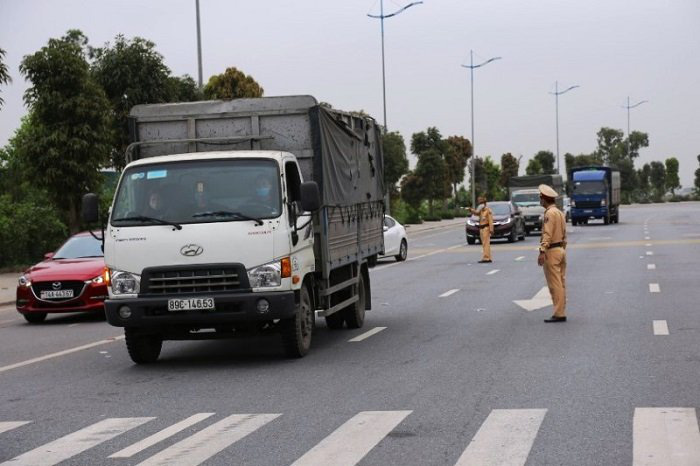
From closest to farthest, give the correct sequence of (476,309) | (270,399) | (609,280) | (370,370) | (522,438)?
(522,438)
(270,399)
(370,370)
(476,309)
(609,280)

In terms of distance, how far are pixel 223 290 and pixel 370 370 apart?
5.31 ft

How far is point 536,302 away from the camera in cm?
1814

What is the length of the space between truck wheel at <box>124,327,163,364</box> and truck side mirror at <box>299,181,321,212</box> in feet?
7.22

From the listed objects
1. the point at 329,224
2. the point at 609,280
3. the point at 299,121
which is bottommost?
the point at 609,280

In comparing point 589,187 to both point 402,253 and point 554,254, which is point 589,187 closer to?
point 402,253

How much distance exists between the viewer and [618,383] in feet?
32.0

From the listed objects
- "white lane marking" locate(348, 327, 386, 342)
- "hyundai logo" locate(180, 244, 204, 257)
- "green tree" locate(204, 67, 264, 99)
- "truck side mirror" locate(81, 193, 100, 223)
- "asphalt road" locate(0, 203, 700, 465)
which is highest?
"green tree" locate(204, 67, 264, 99)

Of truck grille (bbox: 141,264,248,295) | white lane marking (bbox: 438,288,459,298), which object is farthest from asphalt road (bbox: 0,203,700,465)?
white lane marking (bbox: 438,288,459,298)

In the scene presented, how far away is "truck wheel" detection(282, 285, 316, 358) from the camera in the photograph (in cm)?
1180

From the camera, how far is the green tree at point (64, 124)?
97.2ft

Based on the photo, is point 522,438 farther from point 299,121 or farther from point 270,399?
point 299,121

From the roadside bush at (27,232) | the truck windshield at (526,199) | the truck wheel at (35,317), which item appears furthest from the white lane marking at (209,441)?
the truck windshield at (526,199)

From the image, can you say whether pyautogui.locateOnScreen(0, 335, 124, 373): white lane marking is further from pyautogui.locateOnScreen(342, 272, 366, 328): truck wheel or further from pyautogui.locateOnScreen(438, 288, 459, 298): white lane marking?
pyautogui.locateOnScreen(438, 288, 459, 298): white lane marking

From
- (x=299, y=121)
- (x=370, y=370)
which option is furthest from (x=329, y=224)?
(x=370, y=370)
